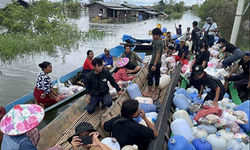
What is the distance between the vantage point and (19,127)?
1929mm

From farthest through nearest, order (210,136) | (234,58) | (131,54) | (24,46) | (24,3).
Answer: (24,3)
(24,46)
(131,54)
(234,58)
(210,136)

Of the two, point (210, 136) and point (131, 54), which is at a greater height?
point (131, 54)

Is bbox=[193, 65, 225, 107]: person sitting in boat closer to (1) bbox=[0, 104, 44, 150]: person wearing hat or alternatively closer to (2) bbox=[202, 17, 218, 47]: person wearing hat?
(1) bbox=[0, 104, 44, 150]: person wearing hat

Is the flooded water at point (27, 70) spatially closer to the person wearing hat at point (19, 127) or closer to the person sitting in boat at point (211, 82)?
the person wearing hat at point (19, 127)

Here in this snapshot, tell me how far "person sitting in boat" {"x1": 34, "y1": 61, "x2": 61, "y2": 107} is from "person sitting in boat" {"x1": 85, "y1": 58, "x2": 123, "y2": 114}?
1.07 meters

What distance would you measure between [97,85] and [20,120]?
2064mm

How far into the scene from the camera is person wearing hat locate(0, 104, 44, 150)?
1.92 metres

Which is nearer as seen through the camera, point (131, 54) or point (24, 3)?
point (131, 54)

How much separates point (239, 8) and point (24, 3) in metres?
25.8

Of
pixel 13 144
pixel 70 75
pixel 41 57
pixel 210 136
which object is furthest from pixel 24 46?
pixel 210 136

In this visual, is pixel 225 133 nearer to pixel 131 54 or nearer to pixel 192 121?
pixel 192 121

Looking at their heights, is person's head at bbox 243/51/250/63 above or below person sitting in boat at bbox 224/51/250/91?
above

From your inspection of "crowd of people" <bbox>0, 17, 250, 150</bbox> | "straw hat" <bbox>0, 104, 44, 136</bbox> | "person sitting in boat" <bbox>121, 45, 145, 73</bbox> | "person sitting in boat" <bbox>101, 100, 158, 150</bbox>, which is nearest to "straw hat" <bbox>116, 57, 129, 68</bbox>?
"crowd of people" <bbox>0, 17, 250, 150</bbox>

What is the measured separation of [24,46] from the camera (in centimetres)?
1120
